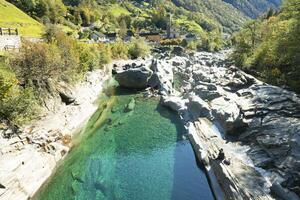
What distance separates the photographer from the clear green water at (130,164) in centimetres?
2616

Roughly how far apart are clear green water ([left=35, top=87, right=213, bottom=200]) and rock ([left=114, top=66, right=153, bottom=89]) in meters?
17.7

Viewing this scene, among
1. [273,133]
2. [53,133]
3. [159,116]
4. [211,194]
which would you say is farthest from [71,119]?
[273,133]

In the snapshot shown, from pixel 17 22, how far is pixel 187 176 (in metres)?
83.0

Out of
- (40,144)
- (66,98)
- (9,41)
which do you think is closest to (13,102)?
(40,144)

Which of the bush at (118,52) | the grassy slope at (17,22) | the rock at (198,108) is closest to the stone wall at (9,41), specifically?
the rock at (198,108)

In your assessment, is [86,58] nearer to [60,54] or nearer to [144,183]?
[60,54]

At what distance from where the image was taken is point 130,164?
103 ft

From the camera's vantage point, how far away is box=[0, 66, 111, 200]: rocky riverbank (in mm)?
24286

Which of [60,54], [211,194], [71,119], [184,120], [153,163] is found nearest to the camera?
[211,194]

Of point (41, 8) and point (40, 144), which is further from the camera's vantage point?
point (41, 8)

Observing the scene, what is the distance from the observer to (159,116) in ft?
150

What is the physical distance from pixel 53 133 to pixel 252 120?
79.1ft

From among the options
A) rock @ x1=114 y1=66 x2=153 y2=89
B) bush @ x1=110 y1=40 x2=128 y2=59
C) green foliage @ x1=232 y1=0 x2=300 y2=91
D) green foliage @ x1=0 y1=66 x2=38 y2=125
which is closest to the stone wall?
green foliage @ x1=0 y1=66 x2=38 y2=125

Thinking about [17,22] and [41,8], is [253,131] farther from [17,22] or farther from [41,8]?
[41,8]
